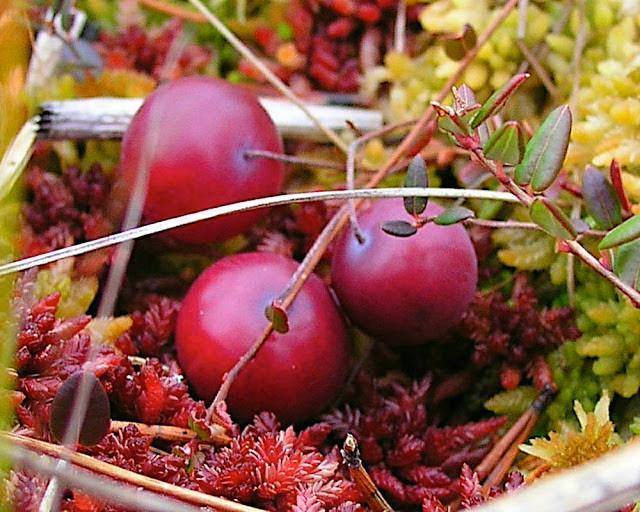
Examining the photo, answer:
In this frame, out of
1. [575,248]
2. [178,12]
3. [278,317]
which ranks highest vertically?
[178,12]

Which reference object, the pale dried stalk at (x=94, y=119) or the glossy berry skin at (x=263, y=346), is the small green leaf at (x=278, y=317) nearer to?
the glossy berry skin at (x=263, y=346)

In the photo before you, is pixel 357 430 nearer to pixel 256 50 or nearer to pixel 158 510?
pixel 158 510

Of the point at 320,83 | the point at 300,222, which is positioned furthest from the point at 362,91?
the point at 300,222

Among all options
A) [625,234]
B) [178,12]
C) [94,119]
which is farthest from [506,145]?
[178,12]

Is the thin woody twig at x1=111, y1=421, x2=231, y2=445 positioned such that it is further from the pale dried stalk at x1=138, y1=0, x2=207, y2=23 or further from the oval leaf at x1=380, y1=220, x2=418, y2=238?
the pale dried stalk at x1=138, y1=0, x2=207, y2=23

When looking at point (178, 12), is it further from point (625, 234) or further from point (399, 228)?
point (625, 234)

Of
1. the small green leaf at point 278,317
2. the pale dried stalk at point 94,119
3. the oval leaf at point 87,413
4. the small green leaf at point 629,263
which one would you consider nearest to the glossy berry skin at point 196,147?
the pale dried stalk at point 94,119
